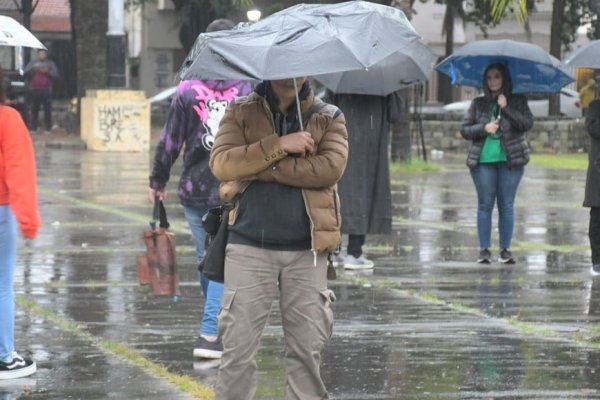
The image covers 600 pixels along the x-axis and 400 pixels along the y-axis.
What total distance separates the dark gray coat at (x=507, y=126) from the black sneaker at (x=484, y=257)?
71cm

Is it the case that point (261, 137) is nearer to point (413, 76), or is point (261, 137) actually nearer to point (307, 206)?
point (307, 206)

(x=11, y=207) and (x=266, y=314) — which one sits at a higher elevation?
(x=11, y=207)

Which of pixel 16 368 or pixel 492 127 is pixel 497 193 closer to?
pixel 492 127

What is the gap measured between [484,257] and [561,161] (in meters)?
13.5

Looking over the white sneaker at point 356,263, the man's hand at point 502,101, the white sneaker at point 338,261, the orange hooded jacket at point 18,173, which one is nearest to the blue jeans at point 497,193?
the man's hand at point 502,101

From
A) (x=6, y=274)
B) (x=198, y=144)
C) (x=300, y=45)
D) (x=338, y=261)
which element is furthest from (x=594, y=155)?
(x=300, y=45)

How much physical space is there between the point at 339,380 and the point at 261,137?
1.72 m

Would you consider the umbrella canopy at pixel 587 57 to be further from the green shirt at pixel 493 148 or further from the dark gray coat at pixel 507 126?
the green shirt at pixel 493 148

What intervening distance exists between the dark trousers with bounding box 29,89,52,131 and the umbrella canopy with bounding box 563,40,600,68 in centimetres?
2170

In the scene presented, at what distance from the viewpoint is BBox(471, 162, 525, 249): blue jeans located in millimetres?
12148

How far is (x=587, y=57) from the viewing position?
11.3m

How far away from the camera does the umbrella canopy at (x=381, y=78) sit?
431 inches

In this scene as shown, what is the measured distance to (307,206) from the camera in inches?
242

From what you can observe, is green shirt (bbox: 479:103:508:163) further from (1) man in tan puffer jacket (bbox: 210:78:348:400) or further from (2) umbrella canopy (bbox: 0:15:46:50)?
(1) man in tan puffer jacket (bbox: 210:78:348:400)
